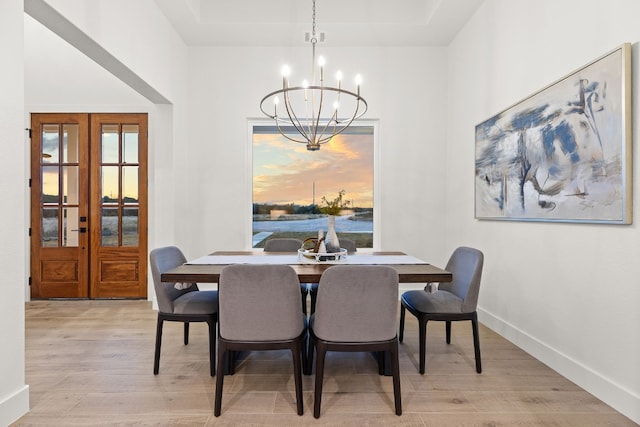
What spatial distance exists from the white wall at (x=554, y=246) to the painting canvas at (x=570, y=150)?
0.07m

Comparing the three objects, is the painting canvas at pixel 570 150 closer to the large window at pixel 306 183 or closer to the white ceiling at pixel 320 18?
the white ceiling at pixel 320 18

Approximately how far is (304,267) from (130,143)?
3.24 meters

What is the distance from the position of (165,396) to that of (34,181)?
12.2 ft

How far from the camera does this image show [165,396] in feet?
Result: 7.26

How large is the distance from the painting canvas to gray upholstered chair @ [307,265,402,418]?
134 cm

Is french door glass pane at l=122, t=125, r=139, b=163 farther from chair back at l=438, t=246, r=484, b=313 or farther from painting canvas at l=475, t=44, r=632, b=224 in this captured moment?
painting canvas at l=475, t=44, r=632, b=224

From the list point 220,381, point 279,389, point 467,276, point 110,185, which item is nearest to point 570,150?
point 467,276

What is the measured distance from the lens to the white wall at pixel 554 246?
2023 millimetres

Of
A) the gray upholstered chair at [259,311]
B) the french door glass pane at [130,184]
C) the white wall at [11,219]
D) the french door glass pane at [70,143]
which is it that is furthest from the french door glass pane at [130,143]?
the gray upholstered chair at [259,311]

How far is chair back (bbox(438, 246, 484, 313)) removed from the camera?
8.11 feet

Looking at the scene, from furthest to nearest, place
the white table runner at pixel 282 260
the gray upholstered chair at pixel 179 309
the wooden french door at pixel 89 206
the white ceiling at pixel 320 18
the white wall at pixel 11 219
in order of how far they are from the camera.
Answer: the wooden french door at pixel 89 206 → the white ceiling at pixel 320 18 → the white table runner at pixel 282 260 → the gray upholstered chair at pixel 179 309 → the white wall at pixel 11 219

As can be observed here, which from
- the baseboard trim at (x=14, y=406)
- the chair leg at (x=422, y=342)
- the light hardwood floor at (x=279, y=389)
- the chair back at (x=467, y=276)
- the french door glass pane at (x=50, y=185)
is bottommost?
the light hardwood floor at (x=279, y=389)

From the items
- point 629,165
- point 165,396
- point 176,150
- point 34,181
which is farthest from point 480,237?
point 34,181

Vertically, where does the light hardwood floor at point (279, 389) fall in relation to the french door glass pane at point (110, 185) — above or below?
below
